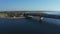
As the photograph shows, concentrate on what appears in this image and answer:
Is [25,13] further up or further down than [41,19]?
further up

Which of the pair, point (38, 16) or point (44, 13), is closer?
point (44, 13)

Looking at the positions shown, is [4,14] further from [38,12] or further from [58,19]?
[58,19]

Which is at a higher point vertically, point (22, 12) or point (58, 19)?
point (22, 12)

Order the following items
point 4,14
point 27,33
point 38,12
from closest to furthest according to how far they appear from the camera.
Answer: point 27,33 < point 38,12 < point 4,14

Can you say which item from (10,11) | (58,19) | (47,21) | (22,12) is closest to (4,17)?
(10,11)

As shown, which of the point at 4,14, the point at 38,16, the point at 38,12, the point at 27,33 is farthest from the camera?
the point at 4,14

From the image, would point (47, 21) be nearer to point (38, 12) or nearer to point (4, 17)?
point (38, 12)

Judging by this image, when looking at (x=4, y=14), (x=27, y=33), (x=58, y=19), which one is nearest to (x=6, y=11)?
(x=4, y=14)

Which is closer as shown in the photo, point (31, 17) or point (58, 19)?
point (31, 17)

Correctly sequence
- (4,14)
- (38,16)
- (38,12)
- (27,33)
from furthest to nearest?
(4,14) < (38,16) < (38,12) < (27,33)
